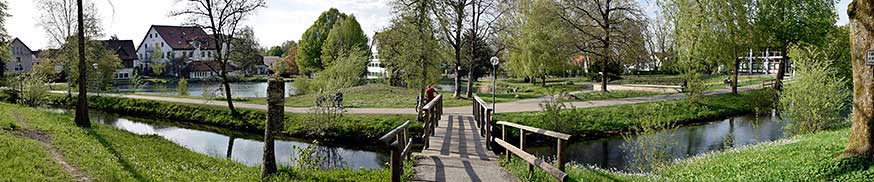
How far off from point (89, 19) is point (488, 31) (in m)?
25.6

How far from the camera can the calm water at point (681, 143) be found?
14.9 m

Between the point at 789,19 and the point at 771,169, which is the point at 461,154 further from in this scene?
the point at 789,19

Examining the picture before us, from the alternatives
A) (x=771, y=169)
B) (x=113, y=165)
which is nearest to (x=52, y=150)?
(x=113, y=165)

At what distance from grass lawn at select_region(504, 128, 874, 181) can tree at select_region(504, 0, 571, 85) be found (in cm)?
2173

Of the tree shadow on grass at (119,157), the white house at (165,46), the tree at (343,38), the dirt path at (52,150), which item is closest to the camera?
the dirt path at (52,150)

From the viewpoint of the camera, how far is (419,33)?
24.2 metres

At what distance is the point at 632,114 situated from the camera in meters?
21.8

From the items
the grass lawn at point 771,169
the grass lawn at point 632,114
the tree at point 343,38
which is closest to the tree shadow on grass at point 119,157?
the grass lawn at point 771,169

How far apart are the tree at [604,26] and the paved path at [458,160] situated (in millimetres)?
19076

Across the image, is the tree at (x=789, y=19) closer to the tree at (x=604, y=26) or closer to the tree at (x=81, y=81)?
the tree at (x=604, y=26)

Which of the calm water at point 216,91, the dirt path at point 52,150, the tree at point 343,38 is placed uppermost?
the tree at point 343,38

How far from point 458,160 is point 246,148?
411 inches

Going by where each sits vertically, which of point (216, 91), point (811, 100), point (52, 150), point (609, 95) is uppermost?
point (811, 100)

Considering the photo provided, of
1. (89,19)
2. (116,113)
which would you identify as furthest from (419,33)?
(89,19)
